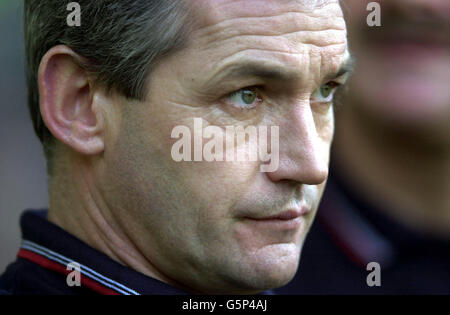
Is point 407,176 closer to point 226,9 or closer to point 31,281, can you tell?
point 226,9

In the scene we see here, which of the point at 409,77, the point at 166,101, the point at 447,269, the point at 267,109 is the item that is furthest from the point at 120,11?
the point at 447,269

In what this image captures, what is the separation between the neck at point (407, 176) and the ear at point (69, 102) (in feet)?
10.3

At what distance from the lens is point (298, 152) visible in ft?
8.10

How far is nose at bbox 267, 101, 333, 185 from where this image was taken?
97.0 inches

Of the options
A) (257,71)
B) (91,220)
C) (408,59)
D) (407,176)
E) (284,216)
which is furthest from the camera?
(407,176)

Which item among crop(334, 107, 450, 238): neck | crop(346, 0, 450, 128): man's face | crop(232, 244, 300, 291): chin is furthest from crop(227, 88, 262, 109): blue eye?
crop(334, 107, 450, 238): neck

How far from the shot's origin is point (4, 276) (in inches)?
106

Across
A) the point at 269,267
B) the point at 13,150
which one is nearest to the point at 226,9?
the point at 269,267

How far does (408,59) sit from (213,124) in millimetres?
3040

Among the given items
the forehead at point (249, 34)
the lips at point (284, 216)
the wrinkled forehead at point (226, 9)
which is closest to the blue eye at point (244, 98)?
the forehead at point (249, 34)

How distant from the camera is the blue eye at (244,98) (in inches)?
98.3

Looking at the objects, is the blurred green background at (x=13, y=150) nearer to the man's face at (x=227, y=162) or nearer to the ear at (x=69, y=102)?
the ear at (x=69, y=102)
